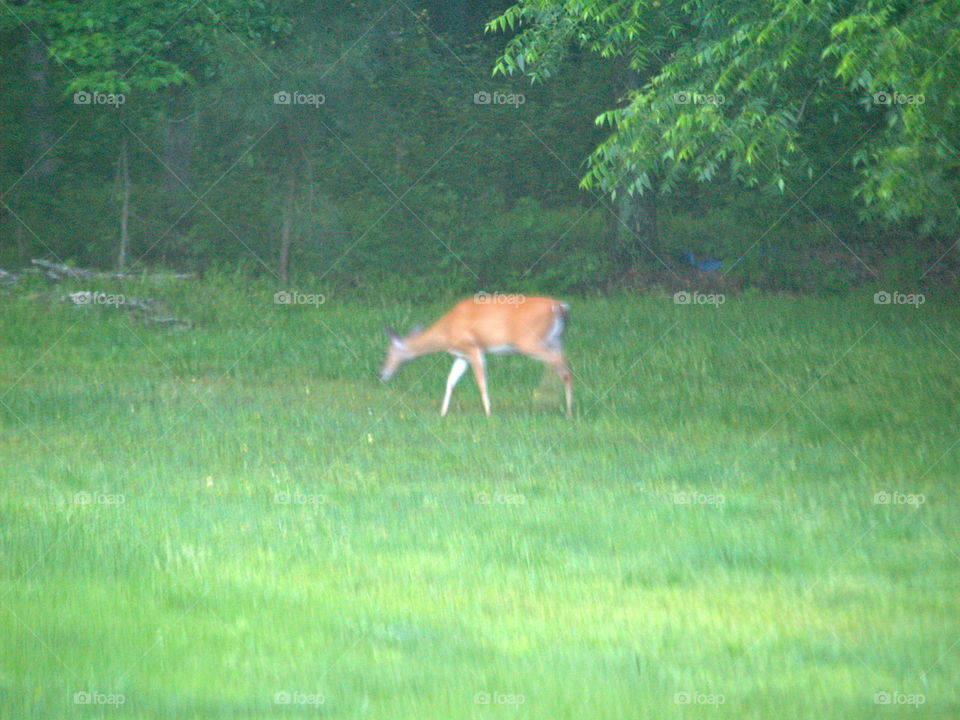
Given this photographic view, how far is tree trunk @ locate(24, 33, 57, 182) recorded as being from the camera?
2589cm

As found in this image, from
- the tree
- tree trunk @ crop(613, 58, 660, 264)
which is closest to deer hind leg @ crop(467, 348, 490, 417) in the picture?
the tree

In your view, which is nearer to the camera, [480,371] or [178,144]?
[480,371]

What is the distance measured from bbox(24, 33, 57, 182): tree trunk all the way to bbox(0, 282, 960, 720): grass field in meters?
9.99

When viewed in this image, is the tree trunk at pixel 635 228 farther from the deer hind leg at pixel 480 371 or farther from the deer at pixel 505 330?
the deer hind leg at pixel 480 371

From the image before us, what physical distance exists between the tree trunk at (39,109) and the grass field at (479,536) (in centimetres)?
999

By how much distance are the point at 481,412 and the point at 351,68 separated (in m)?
10.3

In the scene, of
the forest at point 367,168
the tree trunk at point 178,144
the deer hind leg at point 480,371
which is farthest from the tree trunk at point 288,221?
the deer hind leg at point 480,371

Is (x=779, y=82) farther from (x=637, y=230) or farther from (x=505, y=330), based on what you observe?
(x=637, y=230)

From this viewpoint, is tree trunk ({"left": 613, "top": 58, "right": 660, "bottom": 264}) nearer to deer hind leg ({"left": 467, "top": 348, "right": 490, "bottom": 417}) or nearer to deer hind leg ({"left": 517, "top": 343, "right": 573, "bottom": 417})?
deer hind leg ({"left": 517, "top": 343, "right": 573, "bottom": 417})

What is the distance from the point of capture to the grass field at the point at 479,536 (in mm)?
5887

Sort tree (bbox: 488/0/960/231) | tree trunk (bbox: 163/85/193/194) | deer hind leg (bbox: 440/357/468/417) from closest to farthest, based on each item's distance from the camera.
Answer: tree (bbox: 488/0/960/231)
deer hind leg (bbox: 440/357/468/417)
tree trunk (bbox: 163/85/193/194)

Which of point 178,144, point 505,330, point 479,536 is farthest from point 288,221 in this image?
point 479,536

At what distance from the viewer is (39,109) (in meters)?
26.3

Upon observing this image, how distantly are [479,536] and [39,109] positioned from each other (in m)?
20.4
